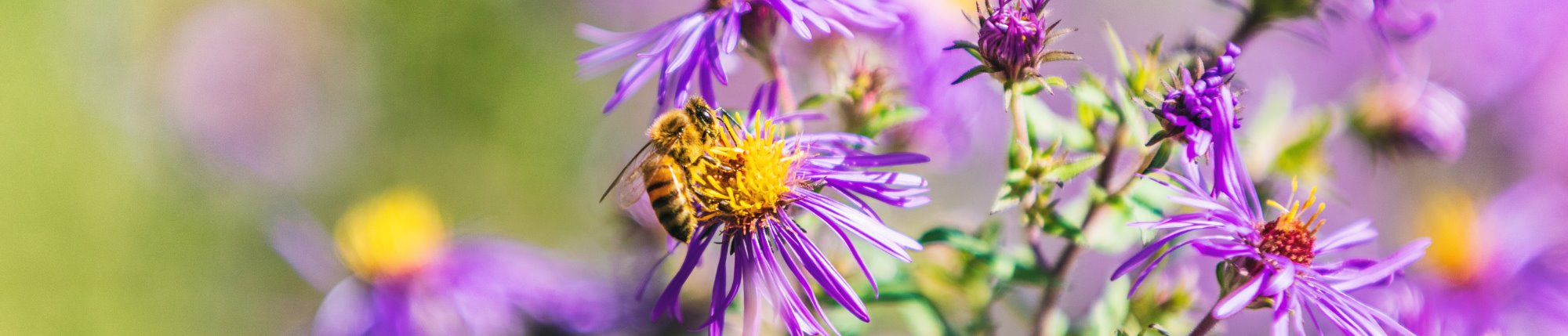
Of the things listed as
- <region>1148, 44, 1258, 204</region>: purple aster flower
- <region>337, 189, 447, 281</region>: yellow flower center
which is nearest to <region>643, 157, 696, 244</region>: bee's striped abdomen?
<region>1148, 44, 1258, 204</region>: purple aster flower

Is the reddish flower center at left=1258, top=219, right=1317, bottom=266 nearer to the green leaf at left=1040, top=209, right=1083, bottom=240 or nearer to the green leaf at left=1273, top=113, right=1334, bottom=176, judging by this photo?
the green leaf at left=1040, top=209, right=1083, bottom=240

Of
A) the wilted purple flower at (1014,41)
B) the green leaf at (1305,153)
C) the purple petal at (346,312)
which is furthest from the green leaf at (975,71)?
the purple petal at (346,312)

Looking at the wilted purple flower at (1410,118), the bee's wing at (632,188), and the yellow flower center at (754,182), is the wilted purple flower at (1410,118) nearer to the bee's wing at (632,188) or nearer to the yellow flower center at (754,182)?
the yellow flower center at (754,182)

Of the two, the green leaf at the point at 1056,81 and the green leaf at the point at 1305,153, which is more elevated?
the green leaf at the point at 1056,81

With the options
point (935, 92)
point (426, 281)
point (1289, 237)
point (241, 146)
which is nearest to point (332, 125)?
point (241, 146)

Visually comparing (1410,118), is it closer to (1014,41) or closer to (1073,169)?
(1073,169)

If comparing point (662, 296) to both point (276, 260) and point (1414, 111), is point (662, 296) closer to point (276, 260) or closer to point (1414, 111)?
point (1414, 111)

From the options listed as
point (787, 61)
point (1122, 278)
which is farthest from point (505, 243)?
point (1122, 278)
